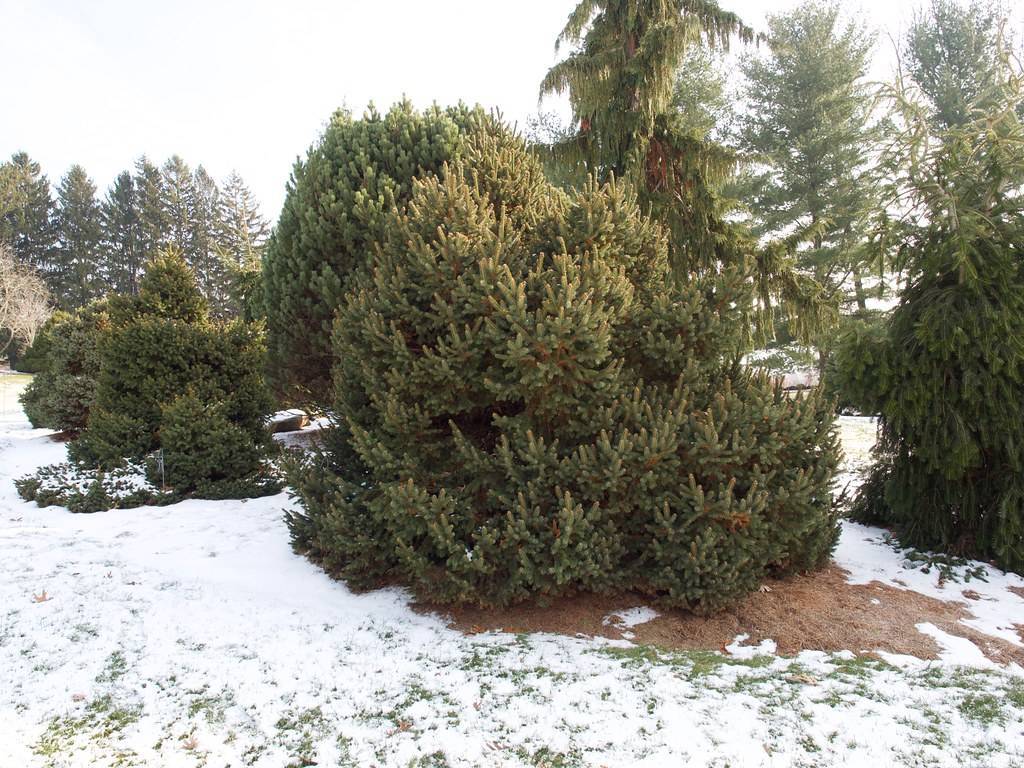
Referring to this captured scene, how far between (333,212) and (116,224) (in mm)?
47734

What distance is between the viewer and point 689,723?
2.74 m

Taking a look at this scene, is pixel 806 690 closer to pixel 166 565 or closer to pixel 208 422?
pixel 166 565

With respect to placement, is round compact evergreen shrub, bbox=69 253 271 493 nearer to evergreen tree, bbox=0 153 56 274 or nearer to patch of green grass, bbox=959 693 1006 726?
patch of green grass, bbox=959 693 1006 726

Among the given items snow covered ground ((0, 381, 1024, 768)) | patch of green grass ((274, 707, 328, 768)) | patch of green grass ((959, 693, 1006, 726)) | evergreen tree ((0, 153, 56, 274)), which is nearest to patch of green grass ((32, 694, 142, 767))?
snow covered ground ((0, 381, 1024, 768))

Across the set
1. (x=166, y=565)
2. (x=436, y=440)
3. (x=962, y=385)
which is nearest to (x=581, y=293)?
(x=436, y=440)

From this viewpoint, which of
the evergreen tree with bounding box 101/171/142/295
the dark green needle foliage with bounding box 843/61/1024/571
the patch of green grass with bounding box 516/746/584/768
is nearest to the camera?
the patch of green grass with bounding box 516/746/584/768

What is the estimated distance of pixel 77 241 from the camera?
140 feet

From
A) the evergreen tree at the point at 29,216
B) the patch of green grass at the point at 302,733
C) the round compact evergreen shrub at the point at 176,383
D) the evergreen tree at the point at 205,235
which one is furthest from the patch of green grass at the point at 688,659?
the evergreen tree at the point at 29,216

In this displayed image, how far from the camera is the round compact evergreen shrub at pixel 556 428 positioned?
12.6 feet

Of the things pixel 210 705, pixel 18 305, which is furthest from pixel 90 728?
pixel 18 305

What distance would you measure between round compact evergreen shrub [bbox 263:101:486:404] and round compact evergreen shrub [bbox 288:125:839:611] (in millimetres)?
2375

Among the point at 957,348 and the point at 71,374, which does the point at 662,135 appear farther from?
the point at 71,374

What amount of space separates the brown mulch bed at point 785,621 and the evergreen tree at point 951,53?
19.0 m

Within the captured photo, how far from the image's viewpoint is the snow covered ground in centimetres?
257
